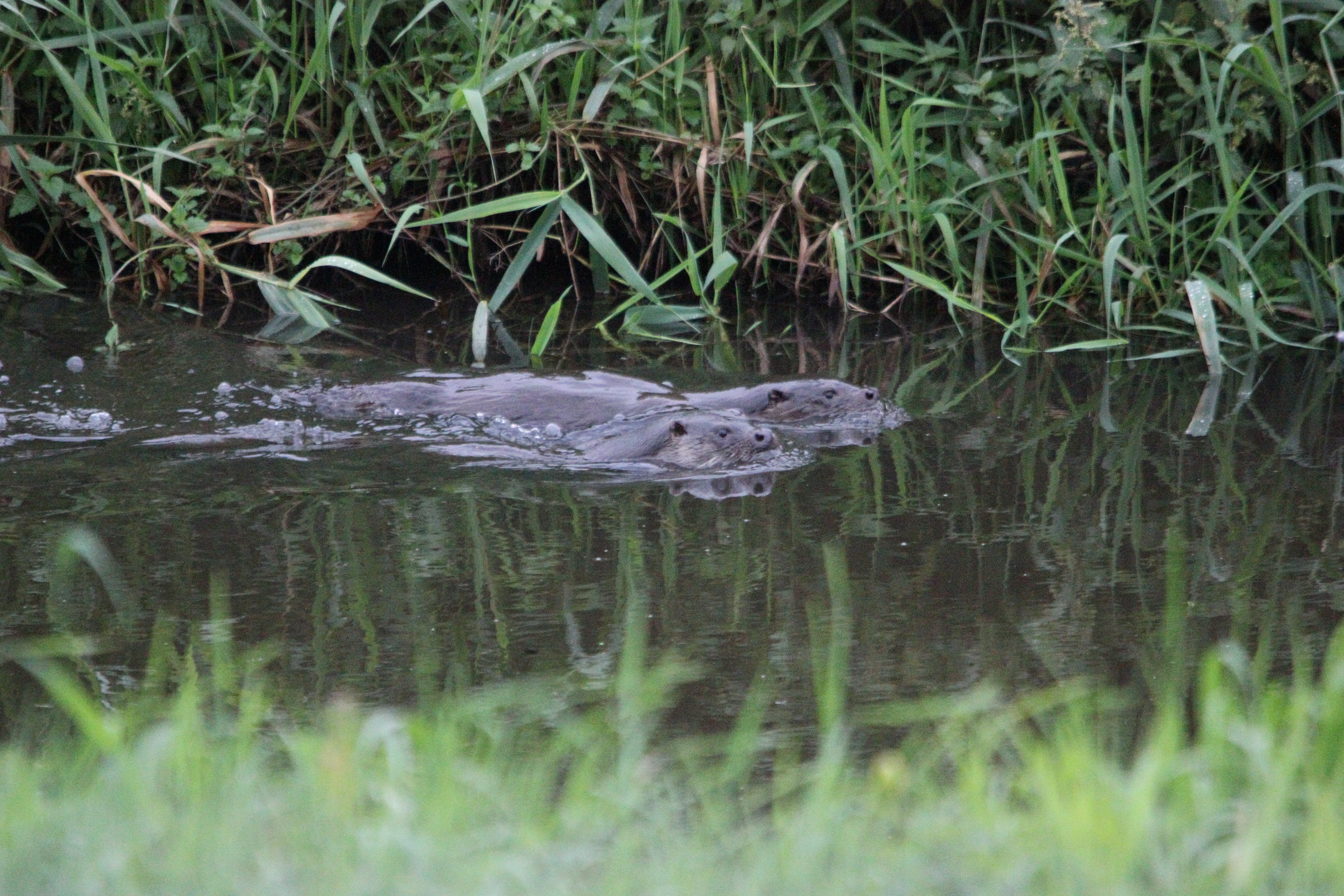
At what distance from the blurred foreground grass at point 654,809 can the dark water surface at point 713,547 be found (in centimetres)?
51

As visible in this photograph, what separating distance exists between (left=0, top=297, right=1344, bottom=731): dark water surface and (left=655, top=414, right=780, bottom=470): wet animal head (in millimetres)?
157

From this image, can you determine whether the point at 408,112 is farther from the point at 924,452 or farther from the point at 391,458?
the point at 924,452

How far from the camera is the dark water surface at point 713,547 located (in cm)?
309

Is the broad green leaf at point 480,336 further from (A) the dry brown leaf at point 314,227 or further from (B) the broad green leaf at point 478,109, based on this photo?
(A) the dry brown leaf at point 314,227

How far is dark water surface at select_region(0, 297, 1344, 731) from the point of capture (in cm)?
309

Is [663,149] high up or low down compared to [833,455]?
up

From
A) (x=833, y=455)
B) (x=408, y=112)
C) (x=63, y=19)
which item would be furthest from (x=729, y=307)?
(x=63, y=19)

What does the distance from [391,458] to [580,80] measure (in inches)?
95.8

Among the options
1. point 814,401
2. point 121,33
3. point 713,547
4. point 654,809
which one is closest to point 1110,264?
point 814,401

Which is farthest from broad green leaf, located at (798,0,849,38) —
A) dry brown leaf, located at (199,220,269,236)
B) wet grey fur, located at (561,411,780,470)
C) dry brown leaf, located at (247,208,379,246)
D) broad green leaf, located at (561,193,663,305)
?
wet grey fur, located at (561,411,780,470)

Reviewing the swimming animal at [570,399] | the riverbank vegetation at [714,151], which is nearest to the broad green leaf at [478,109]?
the riverbank vegetation at [714,151]

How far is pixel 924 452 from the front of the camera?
4.70m

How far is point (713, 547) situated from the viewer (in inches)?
150

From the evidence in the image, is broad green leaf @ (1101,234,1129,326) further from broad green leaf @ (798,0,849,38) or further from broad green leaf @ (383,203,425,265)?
broad green leaf @ (383,203,425,265)
